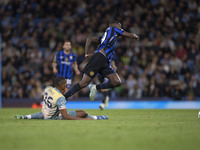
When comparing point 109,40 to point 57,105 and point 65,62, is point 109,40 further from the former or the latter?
point 65,62

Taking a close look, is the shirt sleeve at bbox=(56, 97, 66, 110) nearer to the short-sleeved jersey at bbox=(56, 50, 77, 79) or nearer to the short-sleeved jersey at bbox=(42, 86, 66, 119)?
the short-sleeved jersey at bbox=(42, 86, 66, 119)

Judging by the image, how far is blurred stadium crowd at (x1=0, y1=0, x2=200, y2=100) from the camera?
17.1 m

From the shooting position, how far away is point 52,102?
25.3 ft

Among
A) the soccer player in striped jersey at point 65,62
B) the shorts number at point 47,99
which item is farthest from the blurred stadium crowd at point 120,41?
the shorts number at point 47,99

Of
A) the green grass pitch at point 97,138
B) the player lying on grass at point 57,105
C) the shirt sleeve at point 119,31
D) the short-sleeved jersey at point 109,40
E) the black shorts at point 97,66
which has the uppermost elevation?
the shirt sleeve at point 119,31

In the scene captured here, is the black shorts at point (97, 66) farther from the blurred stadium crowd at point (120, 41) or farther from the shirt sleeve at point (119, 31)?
the blurred stadium crowd at point (120, 41)

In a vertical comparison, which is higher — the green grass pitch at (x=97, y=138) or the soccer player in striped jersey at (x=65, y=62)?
the soccer player in striped jersey at (x=65, y=62)

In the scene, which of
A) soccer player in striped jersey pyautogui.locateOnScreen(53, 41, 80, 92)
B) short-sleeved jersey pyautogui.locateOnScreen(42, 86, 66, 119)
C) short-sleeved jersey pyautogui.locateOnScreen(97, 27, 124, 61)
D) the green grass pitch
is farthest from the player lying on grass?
soccer player in striped jersey pyautogui.locateOnScreen(53, 41, 80, 92)

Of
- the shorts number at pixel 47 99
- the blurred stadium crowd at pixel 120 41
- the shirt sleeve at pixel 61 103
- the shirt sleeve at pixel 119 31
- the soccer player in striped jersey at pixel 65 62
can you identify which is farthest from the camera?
the blurred stadium crowd at pixel 120 41

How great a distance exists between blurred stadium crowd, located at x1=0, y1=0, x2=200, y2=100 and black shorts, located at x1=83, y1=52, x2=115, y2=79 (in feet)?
25.1

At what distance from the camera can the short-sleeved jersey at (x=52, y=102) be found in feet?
24.8

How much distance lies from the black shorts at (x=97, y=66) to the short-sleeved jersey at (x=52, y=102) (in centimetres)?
145

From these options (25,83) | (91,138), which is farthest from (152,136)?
(25,83)

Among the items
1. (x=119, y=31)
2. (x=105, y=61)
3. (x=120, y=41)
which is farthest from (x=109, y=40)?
(x=120, y=41)
